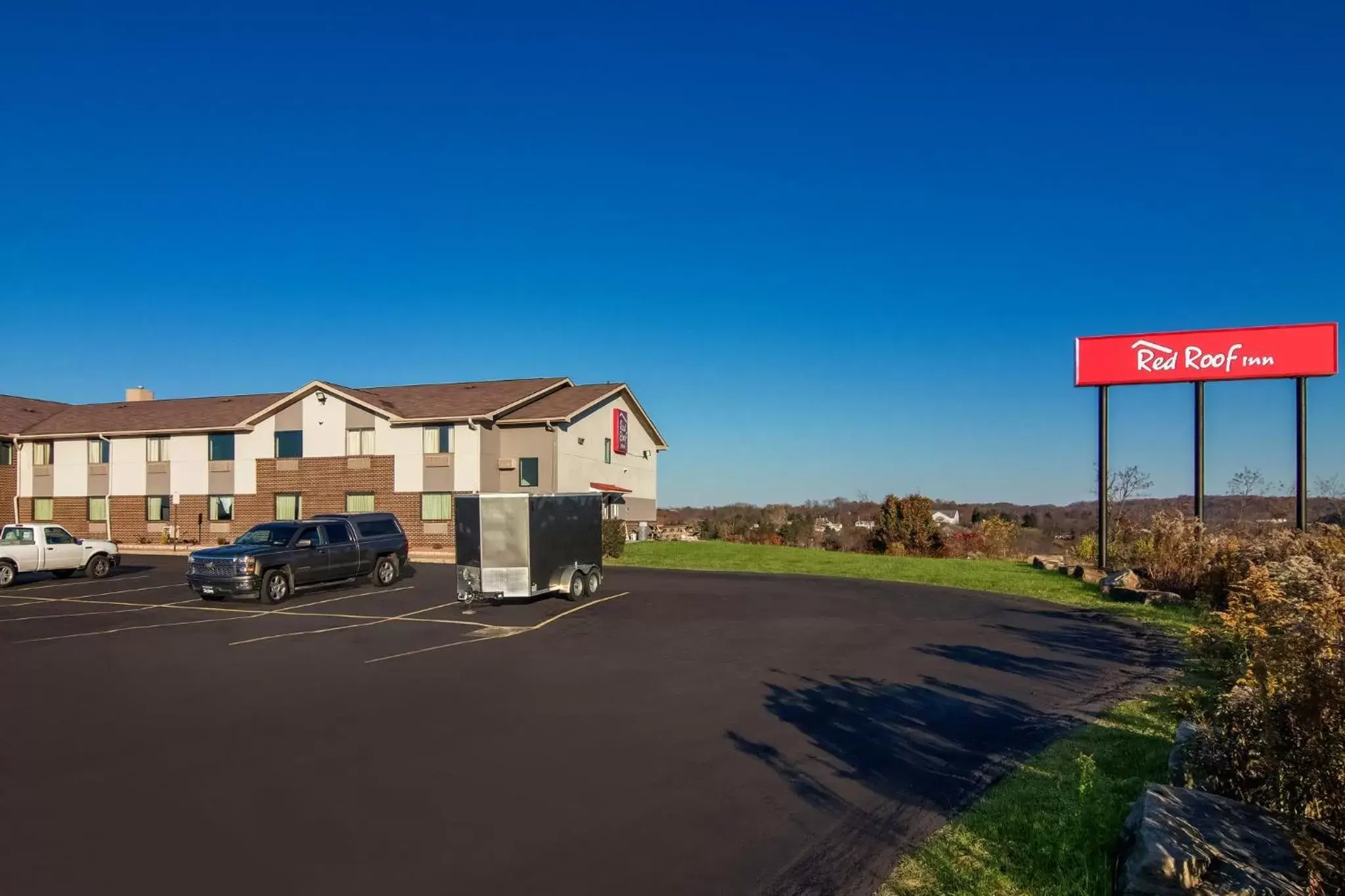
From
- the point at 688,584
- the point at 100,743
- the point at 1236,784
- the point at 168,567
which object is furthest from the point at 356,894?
the point at 168,567

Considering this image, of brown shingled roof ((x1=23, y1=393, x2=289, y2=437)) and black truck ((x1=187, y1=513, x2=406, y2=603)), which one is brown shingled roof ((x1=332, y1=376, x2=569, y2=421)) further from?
black truck ((x1=187, y1=513, x2=406, y2=603))

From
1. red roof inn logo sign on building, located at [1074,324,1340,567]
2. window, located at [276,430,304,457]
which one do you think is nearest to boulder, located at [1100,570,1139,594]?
red roof inn logo sign on building, located at [1074,324,1340,567]

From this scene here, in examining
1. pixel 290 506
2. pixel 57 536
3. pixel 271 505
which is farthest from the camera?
pixel 271 505

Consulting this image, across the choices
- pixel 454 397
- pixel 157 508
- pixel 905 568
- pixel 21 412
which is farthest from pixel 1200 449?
pixel 21 412

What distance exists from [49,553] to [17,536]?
3.01ft

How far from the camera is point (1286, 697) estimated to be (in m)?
5.09

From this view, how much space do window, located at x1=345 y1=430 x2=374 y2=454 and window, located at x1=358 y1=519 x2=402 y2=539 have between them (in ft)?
51.6

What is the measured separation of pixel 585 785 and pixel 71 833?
363 cm

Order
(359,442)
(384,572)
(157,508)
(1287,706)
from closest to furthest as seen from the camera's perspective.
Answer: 1. (1287,706)
2. (384,572)
3. (359,442)
4. (157,508)

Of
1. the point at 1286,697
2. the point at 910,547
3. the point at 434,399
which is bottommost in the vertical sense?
the point at 910,547

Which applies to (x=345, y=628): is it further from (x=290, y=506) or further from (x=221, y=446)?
(x=221, y=446)

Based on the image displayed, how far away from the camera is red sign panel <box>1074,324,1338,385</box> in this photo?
78.6ft

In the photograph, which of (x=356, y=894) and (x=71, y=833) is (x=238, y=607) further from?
(x=356, y=894)

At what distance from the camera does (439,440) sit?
126 ft
